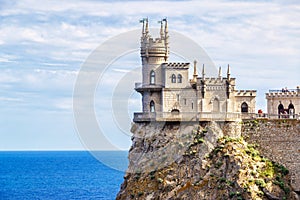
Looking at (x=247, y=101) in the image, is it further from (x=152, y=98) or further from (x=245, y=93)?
(x=152, y=98)

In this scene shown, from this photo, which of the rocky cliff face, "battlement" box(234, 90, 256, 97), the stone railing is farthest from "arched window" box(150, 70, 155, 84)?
"battlement" box(234, 90, 256, 97)

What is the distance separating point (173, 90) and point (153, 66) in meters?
3.82

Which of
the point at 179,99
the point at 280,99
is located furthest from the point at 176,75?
the point at 280,99

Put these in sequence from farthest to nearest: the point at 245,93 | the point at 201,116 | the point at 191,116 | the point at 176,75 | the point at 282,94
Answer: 1. the point at 282,94
2. the point at 245,93
3. the point at 176,75
4. the point at 191,116
5. the point at 201,116

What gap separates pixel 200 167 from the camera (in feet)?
299

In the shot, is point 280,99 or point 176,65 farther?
point 280,99

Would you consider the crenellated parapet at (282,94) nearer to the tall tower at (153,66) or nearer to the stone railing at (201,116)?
the stone railing at (201,116)

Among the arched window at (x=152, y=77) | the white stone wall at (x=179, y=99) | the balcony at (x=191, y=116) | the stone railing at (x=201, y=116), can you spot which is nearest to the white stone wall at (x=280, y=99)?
the stone railing at (x=201, y=116)

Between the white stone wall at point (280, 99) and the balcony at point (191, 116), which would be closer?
the balcony at point (191, 116)

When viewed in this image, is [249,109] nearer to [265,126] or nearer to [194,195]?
[265,126]

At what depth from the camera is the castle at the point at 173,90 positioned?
9538cm

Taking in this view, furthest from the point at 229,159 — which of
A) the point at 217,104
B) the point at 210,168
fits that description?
the point at 217,104

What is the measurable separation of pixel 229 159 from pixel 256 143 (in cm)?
557

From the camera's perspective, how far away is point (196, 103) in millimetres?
95562
